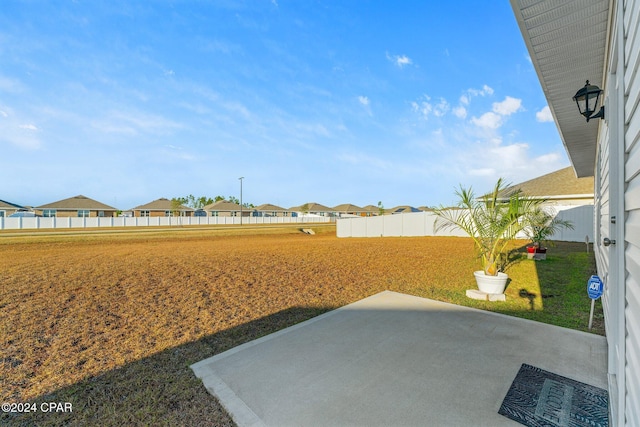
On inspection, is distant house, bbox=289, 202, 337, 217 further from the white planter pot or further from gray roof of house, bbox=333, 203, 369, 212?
the white planter pot

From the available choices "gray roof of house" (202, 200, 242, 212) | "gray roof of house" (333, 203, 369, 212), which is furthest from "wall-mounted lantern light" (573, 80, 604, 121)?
"gray roof of house" (333, 203, 369, 212)

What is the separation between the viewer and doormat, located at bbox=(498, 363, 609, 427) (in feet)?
6.02

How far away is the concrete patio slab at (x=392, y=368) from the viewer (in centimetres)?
194

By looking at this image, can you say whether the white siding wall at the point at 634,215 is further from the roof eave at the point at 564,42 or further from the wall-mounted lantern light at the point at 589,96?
the wall-mounted lantern light at the point at 589,96

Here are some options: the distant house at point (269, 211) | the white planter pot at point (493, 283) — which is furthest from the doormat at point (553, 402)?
the distant house at point (269, 211)

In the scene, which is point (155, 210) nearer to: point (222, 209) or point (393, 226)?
point (222, 209)

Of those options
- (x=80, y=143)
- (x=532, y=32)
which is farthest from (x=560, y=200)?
(x=80, y=143)

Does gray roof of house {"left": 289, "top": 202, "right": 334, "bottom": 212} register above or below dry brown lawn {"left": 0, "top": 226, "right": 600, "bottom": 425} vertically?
above

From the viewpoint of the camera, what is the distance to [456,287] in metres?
5.49

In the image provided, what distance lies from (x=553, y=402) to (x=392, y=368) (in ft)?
3.79

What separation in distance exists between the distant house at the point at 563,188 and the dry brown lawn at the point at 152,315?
10354 mm

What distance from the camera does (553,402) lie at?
2.02 meters

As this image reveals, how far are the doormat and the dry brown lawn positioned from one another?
2076mm

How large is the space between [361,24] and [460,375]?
1019 centimetres
